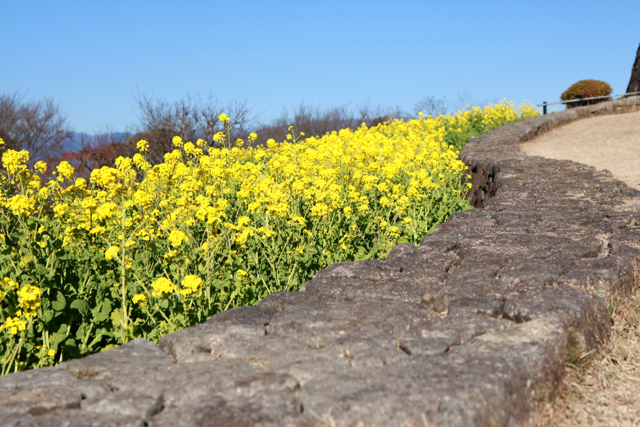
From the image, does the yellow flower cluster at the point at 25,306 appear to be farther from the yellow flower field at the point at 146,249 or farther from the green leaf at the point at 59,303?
the green leaf at the point at 59,303

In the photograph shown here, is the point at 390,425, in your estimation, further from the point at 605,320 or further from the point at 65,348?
the point at 65,348

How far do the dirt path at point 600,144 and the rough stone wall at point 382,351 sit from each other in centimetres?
567

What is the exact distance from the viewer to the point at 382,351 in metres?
2.26

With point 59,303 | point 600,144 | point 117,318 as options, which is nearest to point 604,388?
point 117,318

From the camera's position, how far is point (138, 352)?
240 centimetres

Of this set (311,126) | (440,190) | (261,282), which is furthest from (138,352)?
(311,126)

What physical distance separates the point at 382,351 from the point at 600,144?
1190 cm

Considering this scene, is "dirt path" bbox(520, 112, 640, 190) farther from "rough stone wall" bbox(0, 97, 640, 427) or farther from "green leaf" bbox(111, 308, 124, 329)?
"green leaf" bbox(111, 308, 124, 329)

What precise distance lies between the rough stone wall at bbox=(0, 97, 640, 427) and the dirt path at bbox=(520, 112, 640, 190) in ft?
18.6

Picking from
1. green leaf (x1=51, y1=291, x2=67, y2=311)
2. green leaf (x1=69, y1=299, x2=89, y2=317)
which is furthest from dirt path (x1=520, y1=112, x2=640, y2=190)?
green leaf (x1=51, y1=291, x2=67, y2=311)

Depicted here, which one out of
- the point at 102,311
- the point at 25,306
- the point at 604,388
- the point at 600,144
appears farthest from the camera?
the point at 600,144

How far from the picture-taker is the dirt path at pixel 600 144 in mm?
9852

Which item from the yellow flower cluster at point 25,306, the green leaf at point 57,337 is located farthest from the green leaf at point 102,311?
the yellow flower cluster at point 25,306

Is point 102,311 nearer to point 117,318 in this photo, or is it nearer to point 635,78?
point 117,318
